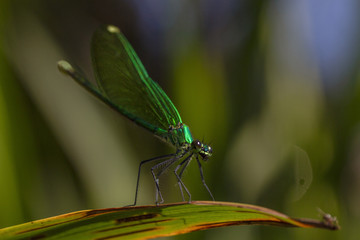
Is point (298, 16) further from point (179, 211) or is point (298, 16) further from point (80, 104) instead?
point (179, 211)

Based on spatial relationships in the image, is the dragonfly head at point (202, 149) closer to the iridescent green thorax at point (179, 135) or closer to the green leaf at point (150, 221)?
the iridescent green thorax at point (179, 135)

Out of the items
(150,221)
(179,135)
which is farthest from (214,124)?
(150,221)

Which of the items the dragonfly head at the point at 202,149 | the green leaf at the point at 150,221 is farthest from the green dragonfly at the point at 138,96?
the green leaf at the point at 150,221

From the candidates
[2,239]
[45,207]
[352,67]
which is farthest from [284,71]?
[2,239]

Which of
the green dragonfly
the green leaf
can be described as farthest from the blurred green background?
the green leaf

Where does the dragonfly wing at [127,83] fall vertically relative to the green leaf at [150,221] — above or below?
above

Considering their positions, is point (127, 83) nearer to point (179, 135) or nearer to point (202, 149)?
point (179, 135)

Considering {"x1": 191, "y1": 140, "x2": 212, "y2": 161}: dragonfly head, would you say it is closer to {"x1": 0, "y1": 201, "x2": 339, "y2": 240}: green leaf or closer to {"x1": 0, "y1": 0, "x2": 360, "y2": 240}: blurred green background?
{"x1": 0, "y1": 0, "x2": 360, "y2": 240}: blurred green background
